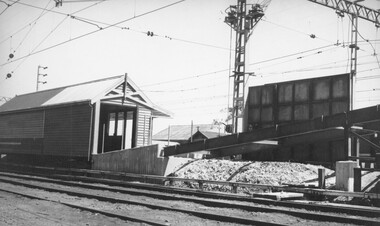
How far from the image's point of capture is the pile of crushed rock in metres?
15.9

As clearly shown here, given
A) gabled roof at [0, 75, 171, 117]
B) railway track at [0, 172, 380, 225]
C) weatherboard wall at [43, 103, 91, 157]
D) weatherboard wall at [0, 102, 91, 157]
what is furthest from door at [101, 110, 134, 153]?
railway track at [0, 172, 380, 225]

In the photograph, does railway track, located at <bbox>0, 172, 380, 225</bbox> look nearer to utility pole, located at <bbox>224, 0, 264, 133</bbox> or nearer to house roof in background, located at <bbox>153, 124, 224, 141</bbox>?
Result: utility pole, located at <bbox>224, 0, 264, 133</bbox>

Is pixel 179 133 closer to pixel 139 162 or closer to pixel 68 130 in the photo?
pixel 68 130

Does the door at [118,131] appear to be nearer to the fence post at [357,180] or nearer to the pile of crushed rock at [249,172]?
the pile of crushed rock at [249,172]

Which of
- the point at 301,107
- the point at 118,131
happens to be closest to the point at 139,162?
the point at 118,131

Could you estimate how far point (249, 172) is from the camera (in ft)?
54.9

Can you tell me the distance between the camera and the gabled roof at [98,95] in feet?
72.1

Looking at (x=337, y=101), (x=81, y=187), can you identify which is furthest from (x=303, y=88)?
(x=81, y=187)

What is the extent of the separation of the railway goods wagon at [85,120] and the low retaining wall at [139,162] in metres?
0.93

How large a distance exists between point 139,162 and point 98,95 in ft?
15.7

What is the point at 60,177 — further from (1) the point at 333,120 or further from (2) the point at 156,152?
(1) the point at 333,120

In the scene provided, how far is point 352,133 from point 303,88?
27.7ft

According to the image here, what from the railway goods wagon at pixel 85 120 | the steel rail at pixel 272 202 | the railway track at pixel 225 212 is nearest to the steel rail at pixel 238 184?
the steel rail at pixel 272 202

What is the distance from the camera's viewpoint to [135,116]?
23125 mm
